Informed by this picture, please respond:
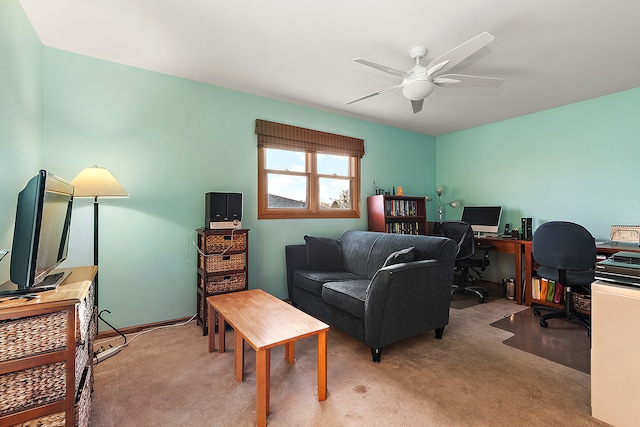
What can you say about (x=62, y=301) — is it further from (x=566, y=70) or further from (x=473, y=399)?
(x=566, y=70)

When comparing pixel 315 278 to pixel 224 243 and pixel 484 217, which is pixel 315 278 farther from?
pixel 484 217

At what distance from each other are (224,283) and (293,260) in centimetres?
89

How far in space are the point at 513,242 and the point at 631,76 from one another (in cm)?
203

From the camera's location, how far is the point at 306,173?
3836 mm

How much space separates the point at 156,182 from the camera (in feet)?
9.23

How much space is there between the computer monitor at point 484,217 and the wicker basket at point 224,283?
3.48 metres

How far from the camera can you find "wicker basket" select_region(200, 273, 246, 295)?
8.93ft

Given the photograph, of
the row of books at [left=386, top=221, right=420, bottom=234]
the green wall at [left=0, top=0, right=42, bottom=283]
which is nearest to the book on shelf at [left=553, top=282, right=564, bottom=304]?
the row of books at [left=386, top=221, right=420, bottom=234]

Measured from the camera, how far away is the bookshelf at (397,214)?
163 inches

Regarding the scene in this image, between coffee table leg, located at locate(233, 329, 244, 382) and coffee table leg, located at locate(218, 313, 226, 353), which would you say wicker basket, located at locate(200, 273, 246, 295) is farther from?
coffee table leg, located at locate(233, 329, 244, 382)

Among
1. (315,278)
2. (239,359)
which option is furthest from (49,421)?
(315,278)

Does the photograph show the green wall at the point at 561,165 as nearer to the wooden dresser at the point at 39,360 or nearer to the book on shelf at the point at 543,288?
the book on shelf at the point at 543,288

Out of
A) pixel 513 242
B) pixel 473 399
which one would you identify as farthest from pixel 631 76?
pixel 473 399

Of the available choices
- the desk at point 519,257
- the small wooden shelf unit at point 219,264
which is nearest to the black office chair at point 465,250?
the desk at point 519,257
